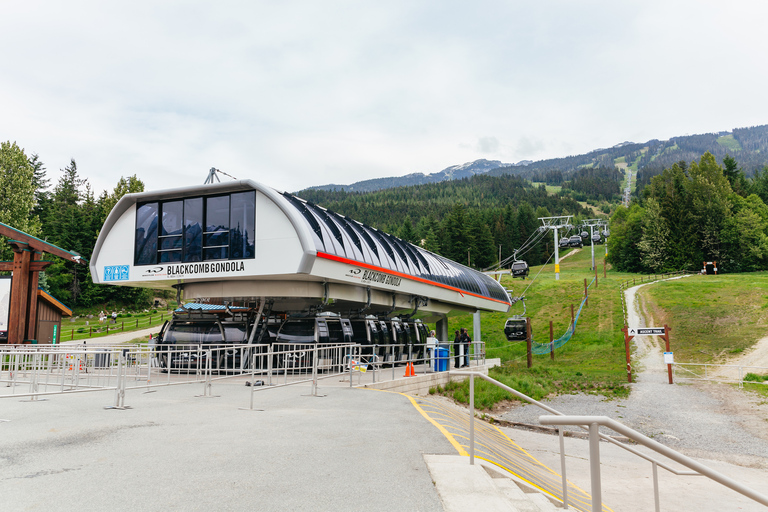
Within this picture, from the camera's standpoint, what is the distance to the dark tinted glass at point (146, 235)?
64.6 feet

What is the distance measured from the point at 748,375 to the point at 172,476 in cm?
3348

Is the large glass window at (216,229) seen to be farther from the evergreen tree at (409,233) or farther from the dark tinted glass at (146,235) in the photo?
the evergreen tree at (409,233)

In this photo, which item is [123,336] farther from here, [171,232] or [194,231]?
[194,231]

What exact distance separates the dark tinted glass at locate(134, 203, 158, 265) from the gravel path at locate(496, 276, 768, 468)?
15.0 m

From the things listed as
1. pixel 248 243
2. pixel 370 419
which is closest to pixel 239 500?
pixel 370 419

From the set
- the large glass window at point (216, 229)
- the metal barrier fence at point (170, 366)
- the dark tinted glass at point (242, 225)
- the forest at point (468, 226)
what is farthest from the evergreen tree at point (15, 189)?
the forest at point (468, 226)

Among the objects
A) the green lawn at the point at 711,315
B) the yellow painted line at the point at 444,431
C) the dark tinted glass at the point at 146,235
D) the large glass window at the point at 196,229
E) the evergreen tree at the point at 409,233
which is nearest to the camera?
the yellow painted line at the point at 444,431

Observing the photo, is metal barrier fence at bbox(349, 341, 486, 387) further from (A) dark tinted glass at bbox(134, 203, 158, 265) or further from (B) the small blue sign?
(B) the small blue sign

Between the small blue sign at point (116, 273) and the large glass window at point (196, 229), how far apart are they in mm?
615

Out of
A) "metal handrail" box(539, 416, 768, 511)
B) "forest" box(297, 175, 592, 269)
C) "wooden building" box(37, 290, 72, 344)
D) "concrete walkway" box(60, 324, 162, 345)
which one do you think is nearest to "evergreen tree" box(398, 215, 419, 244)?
"forest" box(297, 175, 592, 269)

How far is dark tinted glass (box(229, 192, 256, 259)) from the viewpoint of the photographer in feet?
59.5

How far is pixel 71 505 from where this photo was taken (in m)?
4.64

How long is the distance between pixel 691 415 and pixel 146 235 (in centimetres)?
2309

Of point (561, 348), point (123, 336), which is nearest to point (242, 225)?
point (123, 336)
